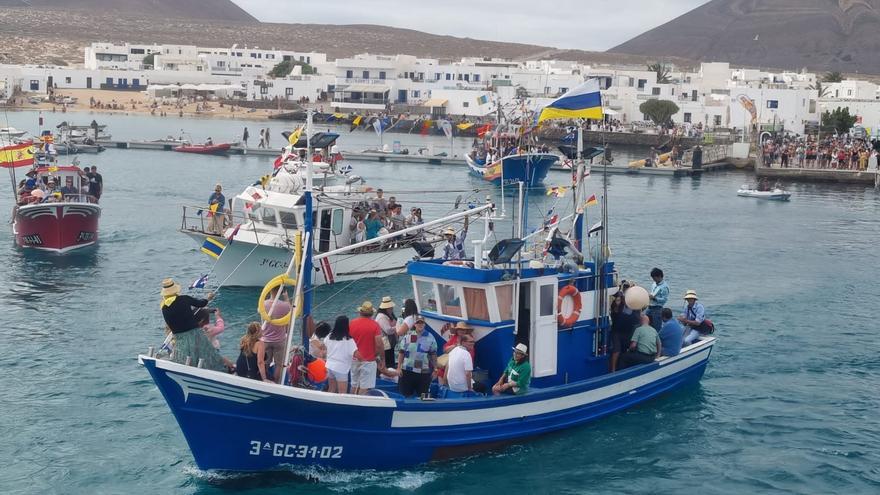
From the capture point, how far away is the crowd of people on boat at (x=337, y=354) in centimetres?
1488

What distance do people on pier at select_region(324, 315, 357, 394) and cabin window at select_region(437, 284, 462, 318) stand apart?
2226mm

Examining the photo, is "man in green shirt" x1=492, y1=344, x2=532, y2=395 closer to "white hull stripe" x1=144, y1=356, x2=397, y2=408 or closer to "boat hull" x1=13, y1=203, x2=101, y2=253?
"white hull stripe" x1=144, y1=356, x2=397, y2=408

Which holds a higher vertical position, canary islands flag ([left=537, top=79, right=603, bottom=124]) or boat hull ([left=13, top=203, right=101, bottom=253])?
canary islands flag ([left=537, top=79, right=603, bottom=124])

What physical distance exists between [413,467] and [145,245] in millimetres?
22190

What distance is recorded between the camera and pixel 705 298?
29.2m

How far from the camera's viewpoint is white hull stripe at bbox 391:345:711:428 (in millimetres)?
15406

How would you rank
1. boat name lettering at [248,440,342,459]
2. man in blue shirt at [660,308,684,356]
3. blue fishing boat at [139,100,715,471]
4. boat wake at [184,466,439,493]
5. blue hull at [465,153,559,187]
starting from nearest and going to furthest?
blue fishing boat at [139,100,715,471]
boat name lettering at [248,440,342,459]
boat wake at [184,466,439,493]
man in blue shirt at [660,308,684,356]
blue hull at [465,153,559,187]

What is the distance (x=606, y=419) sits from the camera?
18375 mm

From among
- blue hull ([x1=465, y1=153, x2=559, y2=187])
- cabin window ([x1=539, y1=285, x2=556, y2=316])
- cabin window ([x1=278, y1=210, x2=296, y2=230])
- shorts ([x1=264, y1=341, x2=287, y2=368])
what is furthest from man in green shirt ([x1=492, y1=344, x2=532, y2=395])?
blue hull ([x1=465, y1=153, x2=559, y2=187])

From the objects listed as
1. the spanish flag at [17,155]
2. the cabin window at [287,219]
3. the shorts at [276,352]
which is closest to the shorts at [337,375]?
the shorts at [276,352]

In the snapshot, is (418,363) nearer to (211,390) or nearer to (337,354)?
(337,354)

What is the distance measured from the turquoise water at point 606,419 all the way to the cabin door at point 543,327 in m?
1.30

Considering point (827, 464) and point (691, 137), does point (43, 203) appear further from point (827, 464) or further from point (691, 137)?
point (691, 137)

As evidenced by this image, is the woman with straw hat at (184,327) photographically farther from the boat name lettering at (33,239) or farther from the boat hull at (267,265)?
the boat name lettering at (33,239)
